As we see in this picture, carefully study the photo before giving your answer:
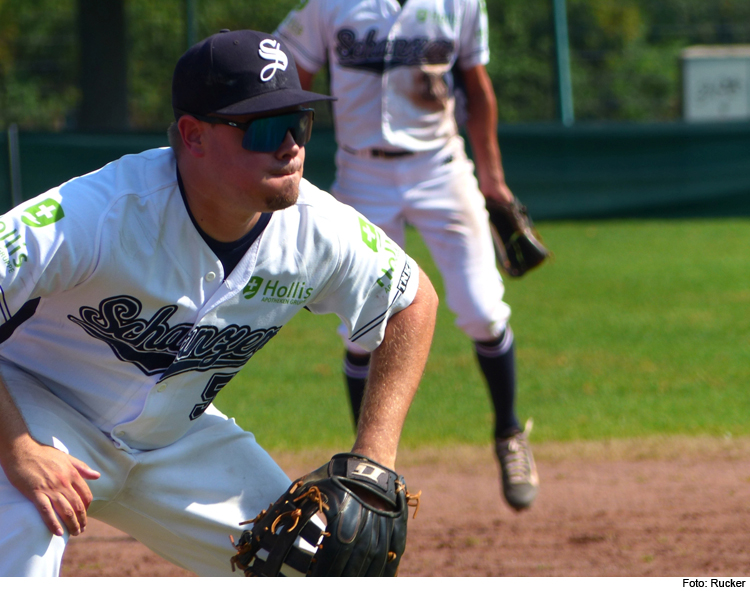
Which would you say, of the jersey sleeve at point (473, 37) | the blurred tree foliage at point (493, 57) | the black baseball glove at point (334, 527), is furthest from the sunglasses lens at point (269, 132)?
the blurred tree foliage at point (493, 57)

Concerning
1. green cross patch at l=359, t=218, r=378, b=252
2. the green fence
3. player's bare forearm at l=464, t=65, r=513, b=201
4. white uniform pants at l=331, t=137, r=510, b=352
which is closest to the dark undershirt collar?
green cross patch at l=359, t=218, r=378, b=252

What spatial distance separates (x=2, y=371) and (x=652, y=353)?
5493 mm

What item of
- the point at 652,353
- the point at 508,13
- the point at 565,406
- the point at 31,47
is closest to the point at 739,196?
the point at 652,353

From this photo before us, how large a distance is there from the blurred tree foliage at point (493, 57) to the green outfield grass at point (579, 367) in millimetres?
10575

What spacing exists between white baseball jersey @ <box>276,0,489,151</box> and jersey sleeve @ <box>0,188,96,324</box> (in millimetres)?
2428

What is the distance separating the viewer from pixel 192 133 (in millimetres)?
2318

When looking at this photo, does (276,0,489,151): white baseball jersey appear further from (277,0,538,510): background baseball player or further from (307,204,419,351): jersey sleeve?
(307,204,419,351): jersey sleeve

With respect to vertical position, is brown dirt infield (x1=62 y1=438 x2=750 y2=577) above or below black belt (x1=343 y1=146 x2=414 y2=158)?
below

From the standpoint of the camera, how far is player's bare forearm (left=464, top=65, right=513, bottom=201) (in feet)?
15.1

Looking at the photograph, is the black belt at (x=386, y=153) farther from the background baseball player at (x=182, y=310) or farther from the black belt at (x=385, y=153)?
the background baseball player at (x=182, y=310)

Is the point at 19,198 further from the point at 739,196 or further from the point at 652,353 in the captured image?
the point at 739,196

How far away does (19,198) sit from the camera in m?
11.7

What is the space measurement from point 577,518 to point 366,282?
2.13 metres

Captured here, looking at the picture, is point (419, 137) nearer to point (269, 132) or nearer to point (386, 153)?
point (386, 153)
